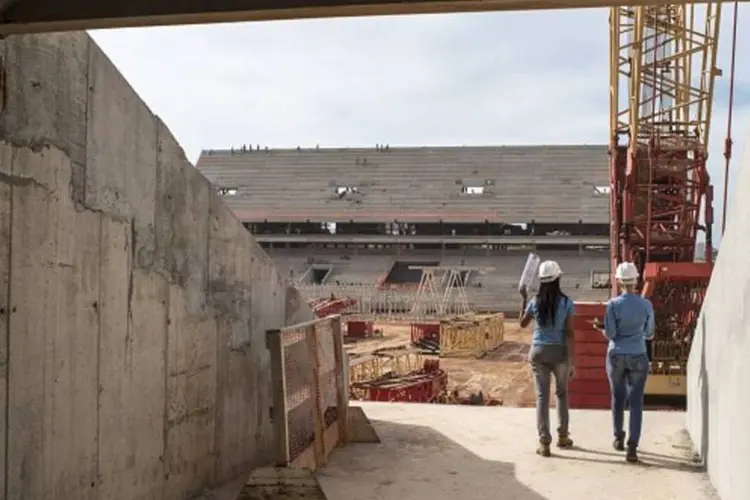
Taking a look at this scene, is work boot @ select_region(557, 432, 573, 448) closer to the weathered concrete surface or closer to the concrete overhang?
the weathered concrete surface

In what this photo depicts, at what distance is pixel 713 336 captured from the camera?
612 centimetres

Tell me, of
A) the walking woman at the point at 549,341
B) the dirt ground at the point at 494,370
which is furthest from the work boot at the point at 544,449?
the dirt ground at the point at 494,370

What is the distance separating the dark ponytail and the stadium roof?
40768 mm

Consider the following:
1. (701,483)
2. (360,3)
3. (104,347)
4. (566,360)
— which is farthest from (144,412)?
(701,483)

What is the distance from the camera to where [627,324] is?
21.4 ft

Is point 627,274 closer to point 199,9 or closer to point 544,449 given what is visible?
point 544,449

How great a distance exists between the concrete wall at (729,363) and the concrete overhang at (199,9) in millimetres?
2284

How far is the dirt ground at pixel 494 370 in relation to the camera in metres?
18.6

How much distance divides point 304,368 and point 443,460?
1.44 metres

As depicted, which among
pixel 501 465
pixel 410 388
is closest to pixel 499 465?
pixel 501 465

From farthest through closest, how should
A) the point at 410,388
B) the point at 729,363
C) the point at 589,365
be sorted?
the point at 589,365 < the point at 410,388 < the point at 729,363

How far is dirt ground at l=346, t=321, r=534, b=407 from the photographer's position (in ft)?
61.1

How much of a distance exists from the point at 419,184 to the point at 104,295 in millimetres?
48230

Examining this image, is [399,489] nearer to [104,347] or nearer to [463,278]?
[104,347]
